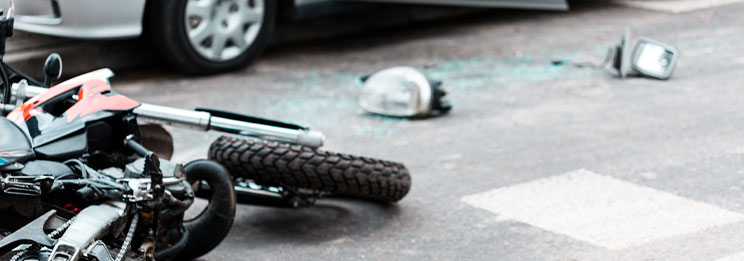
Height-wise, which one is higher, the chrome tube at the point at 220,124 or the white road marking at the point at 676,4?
the chrome tube at the point at 220,124

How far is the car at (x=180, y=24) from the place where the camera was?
726 cm

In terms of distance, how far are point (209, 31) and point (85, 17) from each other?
3.14 ft

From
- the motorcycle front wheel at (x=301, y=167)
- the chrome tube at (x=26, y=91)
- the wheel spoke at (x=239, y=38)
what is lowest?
the wheel spoke at (x=239, y=38)

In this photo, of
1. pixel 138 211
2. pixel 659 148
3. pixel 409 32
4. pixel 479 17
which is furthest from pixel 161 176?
pixel 479 17

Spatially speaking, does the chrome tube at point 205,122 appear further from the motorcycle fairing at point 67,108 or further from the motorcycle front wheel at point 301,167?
the motorcycle fairing at point 67,108

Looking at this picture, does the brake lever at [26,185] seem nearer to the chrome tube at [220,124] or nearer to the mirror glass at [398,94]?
the chrome tube at [220,124]

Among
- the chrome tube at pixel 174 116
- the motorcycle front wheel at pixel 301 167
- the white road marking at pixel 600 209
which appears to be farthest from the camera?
the white road marking at pixel 600 209

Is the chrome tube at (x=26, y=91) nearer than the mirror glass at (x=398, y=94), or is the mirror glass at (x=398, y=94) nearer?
the chrome tube at (x=26, y=91)

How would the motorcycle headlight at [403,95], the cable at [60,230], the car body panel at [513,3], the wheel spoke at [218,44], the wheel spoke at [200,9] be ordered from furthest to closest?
the car body panel at [513,3]
the wheel spoke at [218,44]
the wheel spoke at [200,9]
the motorcycle headlight at [403,95]
the cable at [60,230]

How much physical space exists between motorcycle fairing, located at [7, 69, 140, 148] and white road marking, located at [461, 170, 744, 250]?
6.01ft

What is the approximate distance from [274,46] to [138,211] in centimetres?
575

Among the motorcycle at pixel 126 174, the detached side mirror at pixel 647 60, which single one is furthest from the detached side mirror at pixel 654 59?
the motorcycle at pixel 126 174

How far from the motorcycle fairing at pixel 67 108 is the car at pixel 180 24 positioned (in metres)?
2.83

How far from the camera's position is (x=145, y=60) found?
851 centimetres
